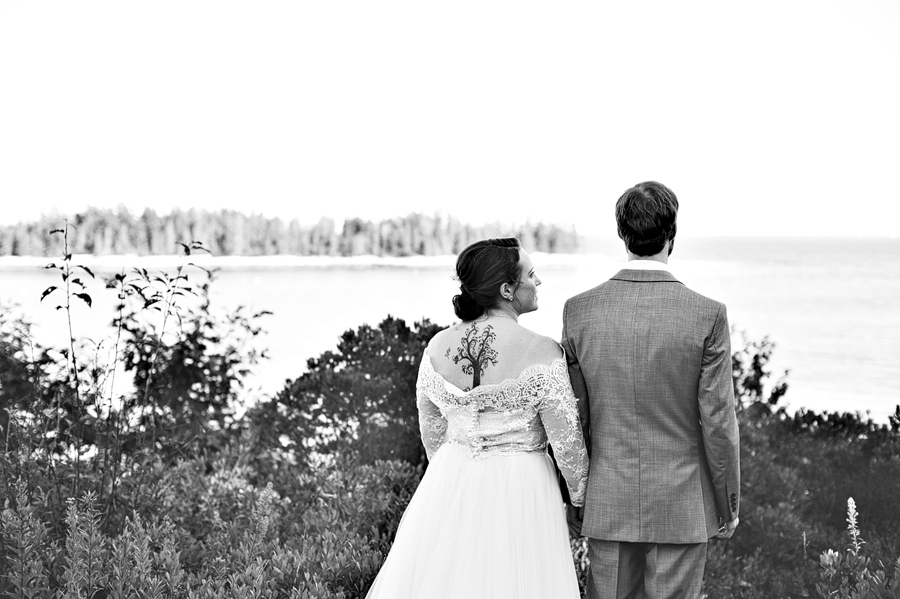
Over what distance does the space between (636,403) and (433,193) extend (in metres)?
13.5

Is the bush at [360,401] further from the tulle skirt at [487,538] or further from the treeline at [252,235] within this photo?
the tulle skirt at [487,538]

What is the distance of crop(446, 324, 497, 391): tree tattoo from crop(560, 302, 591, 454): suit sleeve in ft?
0.86

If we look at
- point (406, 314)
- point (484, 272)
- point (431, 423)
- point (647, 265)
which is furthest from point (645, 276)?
point (406, 314)

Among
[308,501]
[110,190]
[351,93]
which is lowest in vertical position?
[308,501]

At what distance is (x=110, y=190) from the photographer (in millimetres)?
10242

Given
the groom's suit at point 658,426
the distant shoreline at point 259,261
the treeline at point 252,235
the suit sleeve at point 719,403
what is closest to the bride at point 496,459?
the groom's suit at point 658,426

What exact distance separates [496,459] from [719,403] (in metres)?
0.74

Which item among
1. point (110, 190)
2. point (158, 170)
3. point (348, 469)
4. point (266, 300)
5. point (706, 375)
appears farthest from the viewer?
point (266, 300)

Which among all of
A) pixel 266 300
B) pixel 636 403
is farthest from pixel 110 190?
pixel 636 403

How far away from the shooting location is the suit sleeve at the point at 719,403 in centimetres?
233

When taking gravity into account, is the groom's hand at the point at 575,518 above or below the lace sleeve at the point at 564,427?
below

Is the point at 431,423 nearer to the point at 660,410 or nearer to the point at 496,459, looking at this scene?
the point at 496,459

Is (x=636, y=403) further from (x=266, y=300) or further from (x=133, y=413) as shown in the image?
(x=266, y=300)

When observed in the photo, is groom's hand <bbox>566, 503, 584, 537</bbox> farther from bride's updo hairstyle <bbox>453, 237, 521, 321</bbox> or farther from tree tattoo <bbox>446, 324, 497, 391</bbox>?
bride's updo hairstyle <bbox>453, 237, 521, 321</bbox>
